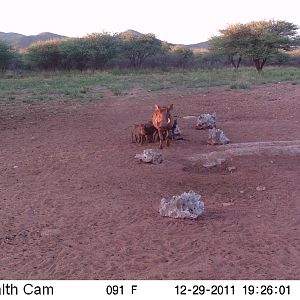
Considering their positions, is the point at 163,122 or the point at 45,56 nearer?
the point at 163,122

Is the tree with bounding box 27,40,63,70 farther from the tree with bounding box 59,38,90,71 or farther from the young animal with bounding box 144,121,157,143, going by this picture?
the young animal with bounding box 144,121,157,143

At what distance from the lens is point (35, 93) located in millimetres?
23031

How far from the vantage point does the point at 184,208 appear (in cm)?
698

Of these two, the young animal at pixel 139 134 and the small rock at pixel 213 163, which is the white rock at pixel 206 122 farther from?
the small rock at pixel 213 163

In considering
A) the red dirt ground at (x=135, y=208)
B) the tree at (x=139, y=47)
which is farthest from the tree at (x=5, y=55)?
the red dirt ground at (x=135, y=208)

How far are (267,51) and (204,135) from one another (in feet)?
102

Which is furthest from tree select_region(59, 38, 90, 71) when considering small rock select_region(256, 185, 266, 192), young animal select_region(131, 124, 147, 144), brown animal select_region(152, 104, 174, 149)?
small rock select_region(256, 185, 266, 192)

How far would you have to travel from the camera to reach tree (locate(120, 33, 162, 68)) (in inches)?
2079

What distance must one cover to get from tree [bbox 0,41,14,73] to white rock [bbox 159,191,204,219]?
41.9m

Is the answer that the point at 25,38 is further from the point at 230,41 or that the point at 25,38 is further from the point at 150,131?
the point at 150,131

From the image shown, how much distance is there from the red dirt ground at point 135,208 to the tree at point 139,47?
128 ft

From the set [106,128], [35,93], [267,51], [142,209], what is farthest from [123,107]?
[267,51]

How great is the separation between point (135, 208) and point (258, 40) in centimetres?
3830

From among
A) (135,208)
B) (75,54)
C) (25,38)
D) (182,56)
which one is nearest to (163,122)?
(135,208)
